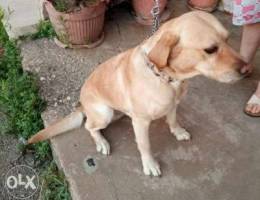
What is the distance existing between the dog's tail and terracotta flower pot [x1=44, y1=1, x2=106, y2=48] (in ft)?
2.81

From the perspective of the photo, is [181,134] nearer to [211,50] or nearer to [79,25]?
[211,50]

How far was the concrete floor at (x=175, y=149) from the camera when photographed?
8.96 ft

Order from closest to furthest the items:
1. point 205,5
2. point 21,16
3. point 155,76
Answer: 1. point 155,76
2. point 21,16
3. point 205,5

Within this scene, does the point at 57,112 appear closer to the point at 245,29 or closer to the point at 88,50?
the point at 88,50

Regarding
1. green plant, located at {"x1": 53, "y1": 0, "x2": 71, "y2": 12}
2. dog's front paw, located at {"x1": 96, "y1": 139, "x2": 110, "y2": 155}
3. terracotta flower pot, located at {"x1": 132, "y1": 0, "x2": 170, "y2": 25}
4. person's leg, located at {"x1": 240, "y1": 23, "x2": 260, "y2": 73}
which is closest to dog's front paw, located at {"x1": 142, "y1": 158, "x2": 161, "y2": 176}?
dog's front paw, located at {"x1": 96, "y1": 139, "x2": 110, "y2": 155}

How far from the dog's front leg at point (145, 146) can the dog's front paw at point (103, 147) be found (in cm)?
26

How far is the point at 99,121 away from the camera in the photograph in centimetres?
286

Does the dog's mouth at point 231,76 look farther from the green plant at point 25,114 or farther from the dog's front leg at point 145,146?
the green plant at point 25,114

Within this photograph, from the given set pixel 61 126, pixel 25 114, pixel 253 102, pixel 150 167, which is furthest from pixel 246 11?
pixel 25 114

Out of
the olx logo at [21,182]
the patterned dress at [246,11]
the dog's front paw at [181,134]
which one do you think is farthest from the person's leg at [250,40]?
the olx logo at [21,182]

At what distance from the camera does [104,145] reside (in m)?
2.92

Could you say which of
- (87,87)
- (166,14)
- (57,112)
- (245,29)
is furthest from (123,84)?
(166,14)

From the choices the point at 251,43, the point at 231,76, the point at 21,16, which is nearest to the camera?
the point at 231,76

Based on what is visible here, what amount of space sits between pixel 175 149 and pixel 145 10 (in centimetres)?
156
